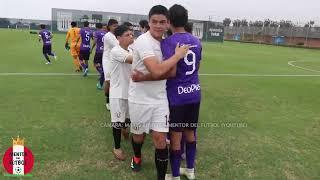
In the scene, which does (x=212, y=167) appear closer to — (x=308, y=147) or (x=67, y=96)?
(x=308, y=147)

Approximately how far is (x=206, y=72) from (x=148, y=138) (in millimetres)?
9526

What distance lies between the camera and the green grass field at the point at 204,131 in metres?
4.92

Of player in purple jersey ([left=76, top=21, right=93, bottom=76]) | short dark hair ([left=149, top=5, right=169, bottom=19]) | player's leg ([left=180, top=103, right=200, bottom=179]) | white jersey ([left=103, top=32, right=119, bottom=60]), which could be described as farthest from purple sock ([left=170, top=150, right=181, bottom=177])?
player in purple jersey ([left=76, top=21, right=93, bottom=76])

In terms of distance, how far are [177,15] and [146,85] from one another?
2.76 feet

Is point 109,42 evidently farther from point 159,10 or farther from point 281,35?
point 281,35

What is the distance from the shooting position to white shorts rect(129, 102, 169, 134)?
405 cm

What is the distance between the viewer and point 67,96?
9.33 meters

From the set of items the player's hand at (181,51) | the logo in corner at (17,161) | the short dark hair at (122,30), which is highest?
the short dark hair at (122,30)

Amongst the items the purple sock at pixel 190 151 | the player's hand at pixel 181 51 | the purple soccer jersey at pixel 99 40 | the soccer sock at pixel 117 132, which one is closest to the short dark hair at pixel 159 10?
the player's hand at pixel 181 51

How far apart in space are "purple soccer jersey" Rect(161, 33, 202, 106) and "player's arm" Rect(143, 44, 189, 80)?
6.8 inches

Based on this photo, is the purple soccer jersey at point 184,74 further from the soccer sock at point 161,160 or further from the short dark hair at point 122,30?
the short dark hair at point 122,30

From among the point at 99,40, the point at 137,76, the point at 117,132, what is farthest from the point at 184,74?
the point at 99,40

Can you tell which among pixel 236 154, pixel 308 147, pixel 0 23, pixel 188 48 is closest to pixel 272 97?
pixel 308 147

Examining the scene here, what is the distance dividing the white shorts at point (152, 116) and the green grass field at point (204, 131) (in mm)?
878
